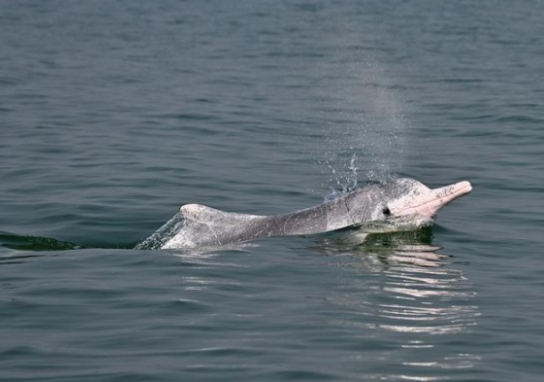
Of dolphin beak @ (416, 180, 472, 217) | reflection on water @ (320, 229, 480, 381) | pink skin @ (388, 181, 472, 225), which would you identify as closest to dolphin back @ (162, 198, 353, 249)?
reflection on water @ (320, 229, 480, 381)

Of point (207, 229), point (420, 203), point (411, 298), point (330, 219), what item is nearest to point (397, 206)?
point (420, 203)

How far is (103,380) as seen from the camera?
37.9 feet

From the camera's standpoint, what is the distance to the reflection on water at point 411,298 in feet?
40.7

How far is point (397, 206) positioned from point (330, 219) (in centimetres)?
90

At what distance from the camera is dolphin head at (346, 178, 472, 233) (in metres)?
17.7

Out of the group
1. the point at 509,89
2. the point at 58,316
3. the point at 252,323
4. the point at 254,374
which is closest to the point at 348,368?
the point at 254,374

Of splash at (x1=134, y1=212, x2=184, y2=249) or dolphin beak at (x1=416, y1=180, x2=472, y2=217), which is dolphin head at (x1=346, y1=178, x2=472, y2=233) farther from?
splash at (x1=134, y1=212, x2=184, y2=249)

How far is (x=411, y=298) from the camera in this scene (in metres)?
14.6

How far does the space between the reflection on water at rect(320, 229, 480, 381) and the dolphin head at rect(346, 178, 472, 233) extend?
0.18 m

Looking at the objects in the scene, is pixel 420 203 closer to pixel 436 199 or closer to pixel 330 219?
pixel 436 199

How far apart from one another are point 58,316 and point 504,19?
120 feet

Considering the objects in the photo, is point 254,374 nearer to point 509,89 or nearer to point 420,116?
point 420,116

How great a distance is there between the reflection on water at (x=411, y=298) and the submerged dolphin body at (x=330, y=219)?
0.27 meters

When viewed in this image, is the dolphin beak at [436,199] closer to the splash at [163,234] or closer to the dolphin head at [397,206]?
the dolphin head at [397,206]
